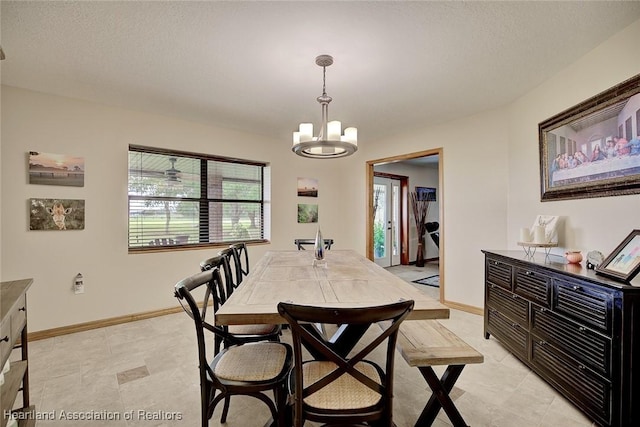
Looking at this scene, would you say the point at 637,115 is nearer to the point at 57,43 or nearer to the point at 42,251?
the point at 57,43

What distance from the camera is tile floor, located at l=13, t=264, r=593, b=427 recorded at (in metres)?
1.80

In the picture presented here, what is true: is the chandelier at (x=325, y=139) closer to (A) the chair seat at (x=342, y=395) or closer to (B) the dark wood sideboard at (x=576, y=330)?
(A) the chair seat at (x=342, y=395)

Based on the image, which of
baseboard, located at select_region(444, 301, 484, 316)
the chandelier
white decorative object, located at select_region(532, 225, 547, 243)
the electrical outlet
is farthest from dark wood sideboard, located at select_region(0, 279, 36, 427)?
baseboard, located at select_region(444, 301, 484, 316)

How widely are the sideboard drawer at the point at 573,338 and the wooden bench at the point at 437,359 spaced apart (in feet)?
2.47

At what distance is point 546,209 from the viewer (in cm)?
279

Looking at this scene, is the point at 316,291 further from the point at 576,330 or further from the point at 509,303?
the point at 509,303

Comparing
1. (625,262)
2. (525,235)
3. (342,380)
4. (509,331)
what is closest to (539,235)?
(525,235)

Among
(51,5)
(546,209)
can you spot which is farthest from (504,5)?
(51,5)

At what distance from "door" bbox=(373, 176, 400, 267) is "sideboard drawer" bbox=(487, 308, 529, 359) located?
3854 millimetres

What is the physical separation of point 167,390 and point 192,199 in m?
2.50

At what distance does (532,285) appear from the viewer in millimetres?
2273

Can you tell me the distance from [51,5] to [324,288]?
2.32 metres

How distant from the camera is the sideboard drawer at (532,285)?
7.01 feet

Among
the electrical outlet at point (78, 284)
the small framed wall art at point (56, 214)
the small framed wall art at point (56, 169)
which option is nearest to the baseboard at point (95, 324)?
the electrical outlet at point (78, 284)
